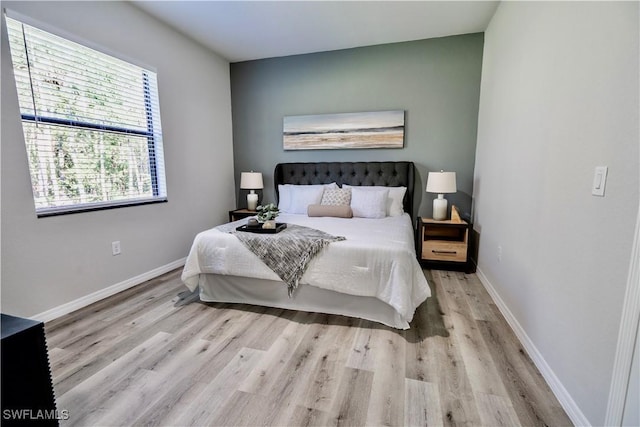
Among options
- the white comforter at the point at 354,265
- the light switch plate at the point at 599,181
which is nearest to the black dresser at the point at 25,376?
the white comforter at the point at 354,265

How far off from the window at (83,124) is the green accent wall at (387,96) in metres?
1.50

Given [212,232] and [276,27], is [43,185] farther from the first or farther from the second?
[276,27]

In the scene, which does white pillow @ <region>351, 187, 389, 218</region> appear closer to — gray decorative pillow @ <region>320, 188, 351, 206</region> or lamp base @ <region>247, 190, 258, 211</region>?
gray decorative pillow @ <region>320, 188, 351, 206</region>

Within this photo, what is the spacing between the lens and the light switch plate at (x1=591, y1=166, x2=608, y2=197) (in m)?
1.17

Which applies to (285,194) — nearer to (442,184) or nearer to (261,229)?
(261,229)

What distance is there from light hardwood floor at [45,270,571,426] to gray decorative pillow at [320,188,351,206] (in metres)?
1.46

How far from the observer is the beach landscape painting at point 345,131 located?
11.9 feet

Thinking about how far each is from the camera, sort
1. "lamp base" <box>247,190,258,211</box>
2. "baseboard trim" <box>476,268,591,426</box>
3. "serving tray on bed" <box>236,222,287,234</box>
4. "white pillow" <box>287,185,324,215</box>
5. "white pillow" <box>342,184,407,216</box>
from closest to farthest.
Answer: "baseboard trim" <box>476,268,591,426</box>
"serving tray on bed" <box>236,222,287,234</box>
"white pillow" <box>342,184,407,216</box>
"white pillow" <box>287,185,324,215</box>
"lamp base" <box>247,190,258,211</box>

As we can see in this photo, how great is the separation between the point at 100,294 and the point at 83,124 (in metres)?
1.46

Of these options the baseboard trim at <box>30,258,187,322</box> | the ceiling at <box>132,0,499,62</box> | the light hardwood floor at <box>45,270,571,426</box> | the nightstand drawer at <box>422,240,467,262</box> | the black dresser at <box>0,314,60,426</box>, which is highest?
the ceiling at <box>132,0,499,62</box>

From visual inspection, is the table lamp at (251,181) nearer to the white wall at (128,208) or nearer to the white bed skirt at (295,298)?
the white wall at (128,208)

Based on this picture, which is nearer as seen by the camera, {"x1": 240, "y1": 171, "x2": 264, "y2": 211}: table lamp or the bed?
the bed

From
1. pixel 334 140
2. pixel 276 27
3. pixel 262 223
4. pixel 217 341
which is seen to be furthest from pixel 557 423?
pixel 276 27

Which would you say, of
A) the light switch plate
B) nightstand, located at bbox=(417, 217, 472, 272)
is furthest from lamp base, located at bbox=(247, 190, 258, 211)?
the light switch plate
